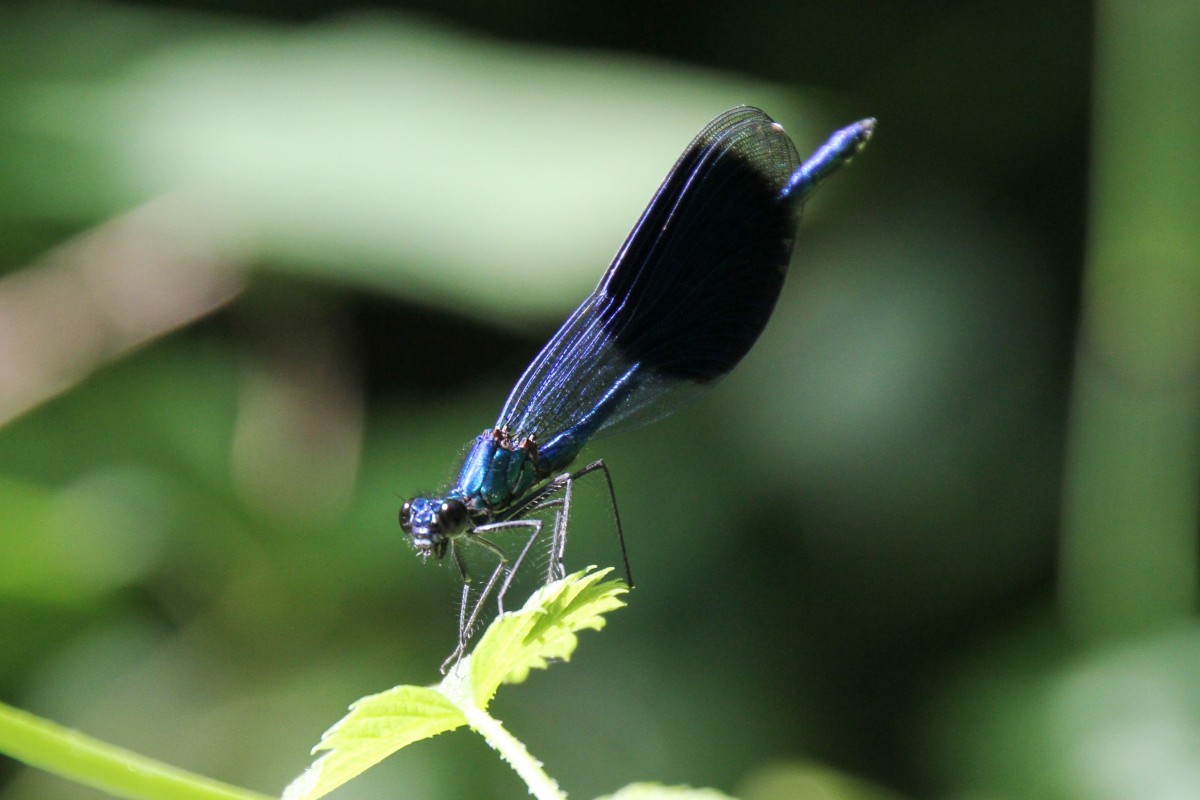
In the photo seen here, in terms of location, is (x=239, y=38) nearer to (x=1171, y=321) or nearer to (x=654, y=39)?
(x=654, y=39)

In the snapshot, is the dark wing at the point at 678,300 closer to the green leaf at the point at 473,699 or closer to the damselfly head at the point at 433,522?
the damselfly head at the point at 433,522

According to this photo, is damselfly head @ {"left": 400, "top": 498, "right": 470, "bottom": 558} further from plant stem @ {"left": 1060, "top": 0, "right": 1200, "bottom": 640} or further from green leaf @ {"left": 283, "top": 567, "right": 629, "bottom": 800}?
plant stem @ {"left": 1060, "top": 0, "right": 1200, "bottom": 640}

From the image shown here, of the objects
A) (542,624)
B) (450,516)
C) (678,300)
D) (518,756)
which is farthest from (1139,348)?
(518,756)

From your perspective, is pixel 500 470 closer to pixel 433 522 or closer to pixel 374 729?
pixel 433 522

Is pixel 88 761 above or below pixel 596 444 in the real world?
below

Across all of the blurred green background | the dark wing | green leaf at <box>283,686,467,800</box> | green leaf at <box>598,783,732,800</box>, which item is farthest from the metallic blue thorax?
green leaf at <box>598,783,732,800</box>
